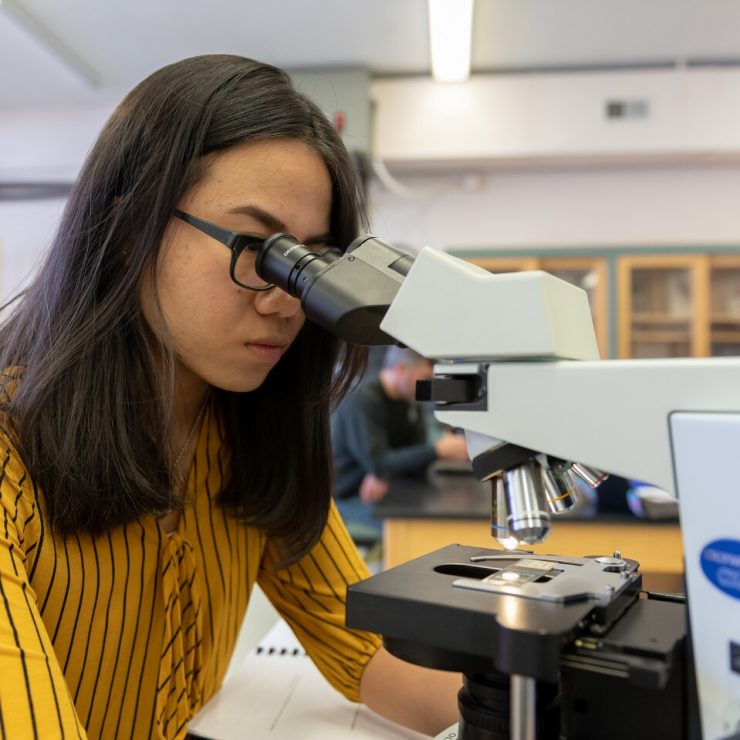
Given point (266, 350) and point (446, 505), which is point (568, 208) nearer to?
point (446, 505)

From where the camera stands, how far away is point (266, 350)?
862 mm

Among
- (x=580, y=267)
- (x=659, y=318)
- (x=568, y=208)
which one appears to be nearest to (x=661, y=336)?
(x=659, y=318)

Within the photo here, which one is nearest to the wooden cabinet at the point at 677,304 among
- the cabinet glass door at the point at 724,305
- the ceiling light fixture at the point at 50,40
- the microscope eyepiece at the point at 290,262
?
the cabinet glass door at the point at 724,305

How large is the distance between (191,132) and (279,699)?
767mm

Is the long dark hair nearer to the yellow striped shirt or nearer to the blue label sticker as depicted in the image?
the yellow striped shirt

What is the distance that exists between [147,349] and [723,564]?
0.64m

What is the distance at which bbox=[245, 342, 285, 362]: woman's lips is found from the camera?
0.85 metres

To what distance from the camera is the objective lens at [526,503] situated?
580 mm

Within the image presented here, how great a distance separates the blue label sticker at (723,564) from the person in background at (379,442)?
2.29 meters

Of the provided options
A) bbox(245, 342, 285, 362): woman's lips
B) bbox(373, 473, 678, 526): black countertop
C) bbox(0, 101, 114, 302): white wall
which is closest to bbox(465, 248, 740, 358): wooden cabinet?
bbox(373, 473, 678, 526): black countertop

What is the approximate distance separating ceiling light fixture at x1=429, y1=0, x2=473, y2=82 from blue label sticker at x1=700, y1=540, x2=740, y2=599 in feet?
9.33

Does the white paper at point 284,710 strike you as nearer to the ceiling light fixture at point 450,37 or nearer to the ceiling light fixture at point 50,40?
the ceiling light fixture at point 450,37

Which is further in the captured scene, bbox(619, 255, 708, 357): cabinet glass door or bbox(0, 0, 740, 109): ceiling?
bbox(619, 255, 708, 357): cabinet glass door

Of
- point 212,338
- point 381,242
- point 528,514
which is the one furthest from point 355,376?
point 528,514
